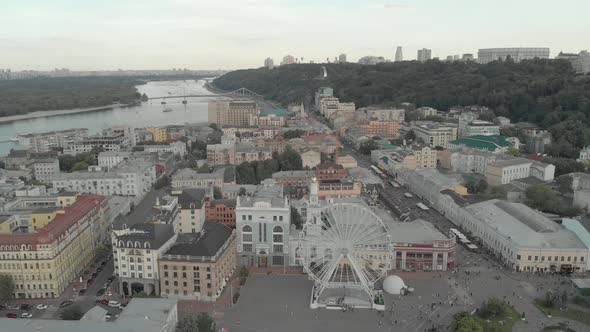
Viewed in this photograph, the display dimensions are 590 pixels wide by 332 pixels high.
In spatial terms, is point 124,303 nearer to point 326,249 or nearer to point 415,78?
Answer: point 326,249

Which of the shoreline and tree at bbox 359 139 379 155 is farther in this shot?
the shoreline

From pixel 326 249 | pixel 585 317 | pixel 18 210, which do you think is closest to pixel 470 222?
pixel 585 317

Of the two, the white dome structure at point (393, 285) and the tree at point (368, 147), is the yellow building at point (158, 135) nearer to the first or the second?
the tree at point (368, 147)

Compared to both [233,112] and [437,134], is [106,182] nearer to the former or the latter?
[437,134]

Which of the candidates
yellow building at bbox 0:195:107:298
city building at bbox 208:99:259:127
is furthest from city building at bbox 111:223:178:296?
city building at bbox 208:99:259:127

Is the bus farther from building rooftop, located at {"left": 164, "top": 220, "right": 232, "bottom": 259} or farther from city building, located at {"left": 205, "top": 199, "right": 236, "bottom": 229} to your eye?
building rooftop, located at {"left": 164, "top": 220, "right": 232, "bottom": 259}
